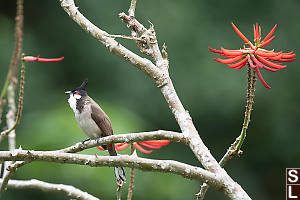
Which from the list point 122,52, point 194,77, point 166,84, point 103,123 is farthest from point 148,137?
point 194,77

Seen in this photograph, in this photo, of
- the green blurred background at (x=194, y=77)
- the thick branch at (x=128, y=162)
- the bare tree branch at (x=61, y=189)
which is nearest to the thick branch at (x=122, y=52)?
the thick branch at (x=128, y=162)

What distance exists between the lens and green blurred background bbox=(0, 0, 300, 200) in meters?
6.38

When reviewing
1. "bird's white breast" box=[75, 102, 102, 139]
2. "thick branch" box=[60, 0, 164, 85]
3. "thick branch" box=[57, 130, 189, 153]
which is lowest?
"thick branch" box=[57, 130, 189, 153]

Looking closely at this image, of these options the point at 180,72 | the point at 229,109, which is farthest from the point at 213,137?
the point at 180,72

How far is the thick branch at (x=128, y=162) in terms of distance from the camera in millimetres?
1593

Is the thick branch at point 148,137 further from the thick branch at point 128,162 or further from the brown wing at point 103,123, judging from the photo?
the brown wing at point 103,123

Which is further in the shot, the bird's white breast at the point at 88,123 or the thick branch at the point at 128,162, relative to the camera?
the bird's white breast at the point at 88,123

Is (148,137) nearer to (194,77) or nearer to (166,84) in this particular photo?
(166,84)

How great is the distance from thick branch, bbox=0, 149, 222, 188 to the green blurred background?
167 inches

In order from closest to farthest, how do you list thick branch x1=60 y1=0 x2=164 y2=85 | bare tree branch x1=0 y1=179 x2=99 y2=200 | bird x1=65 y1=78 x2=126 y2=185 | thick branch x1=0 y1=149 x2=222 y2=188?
thick branch x1=0 y1=149 x2=222 y2=188 < thick branch x1=60 y1=0 x2=164 y2=85 < bare tree branch x1=0 y1=179 x2=99 y2=200 < bird x1=65 y1=78 x2=126 y2=185

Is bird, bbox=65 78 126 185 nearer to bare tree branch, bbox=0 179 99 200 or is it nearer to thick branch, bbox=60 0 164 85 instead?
bare tree branch, bbox=0 179 99 200

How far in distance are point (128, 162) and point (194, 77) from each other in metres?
4.96

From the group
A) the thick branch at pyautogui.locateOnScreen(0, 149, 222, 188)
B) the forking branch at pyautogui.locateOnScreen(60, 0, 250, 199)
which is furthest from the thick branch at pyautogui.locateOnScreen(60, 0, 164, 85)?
the thick branch at pyautogui.locateOnScreen(0, 149, 222, 188)

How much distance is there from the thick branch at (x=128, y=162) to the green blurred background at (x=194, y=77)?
13.9 feet
